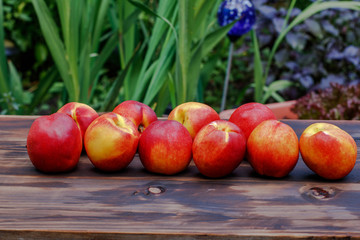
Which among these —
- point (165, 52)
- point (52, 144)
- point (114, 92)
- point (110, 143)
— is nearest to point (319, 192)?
point (110, 143)

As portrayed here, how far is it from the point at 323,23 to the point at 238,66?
3.07 ft

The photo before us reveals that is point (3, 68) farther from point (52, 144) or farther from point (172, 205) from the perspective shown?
point (172, 205)

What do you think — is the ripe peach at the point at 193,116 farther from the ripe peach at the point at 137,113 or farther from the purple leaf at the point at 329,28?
the purple leaf at the point at 329,28

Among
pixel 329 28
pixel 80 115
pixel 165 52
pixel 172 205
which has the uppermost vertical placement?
pixel 329 28

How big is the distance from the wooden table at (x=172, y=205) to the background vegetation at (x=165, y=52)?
0.67 m

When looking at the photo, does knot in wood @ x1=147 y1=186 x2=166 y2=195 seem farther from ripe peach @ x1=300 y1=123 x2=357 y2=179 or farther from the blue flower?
the blue flower

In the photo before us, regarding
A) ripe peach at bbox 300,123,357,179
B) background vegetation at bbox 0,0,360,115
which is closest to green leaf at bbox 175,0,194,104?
background vegetation at bbox 0,0,360,115

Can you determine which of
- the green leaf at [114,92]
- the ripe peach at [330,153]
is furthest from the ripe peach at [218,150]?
the green leaf at [114,92]

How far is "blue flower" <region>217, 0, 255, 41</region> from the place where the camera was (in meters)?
1.87

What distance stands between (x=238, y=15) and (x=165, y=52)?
48 centimetres

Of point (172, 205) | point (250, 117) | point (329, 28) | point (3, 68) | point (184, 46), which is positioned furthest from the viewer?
point (329, 28)

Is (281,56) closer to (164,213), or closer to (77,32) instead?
(77,32)

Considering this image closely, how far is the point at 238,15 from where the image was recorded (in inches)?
73.5

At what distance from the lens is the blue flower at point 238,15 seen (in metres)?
1.87
